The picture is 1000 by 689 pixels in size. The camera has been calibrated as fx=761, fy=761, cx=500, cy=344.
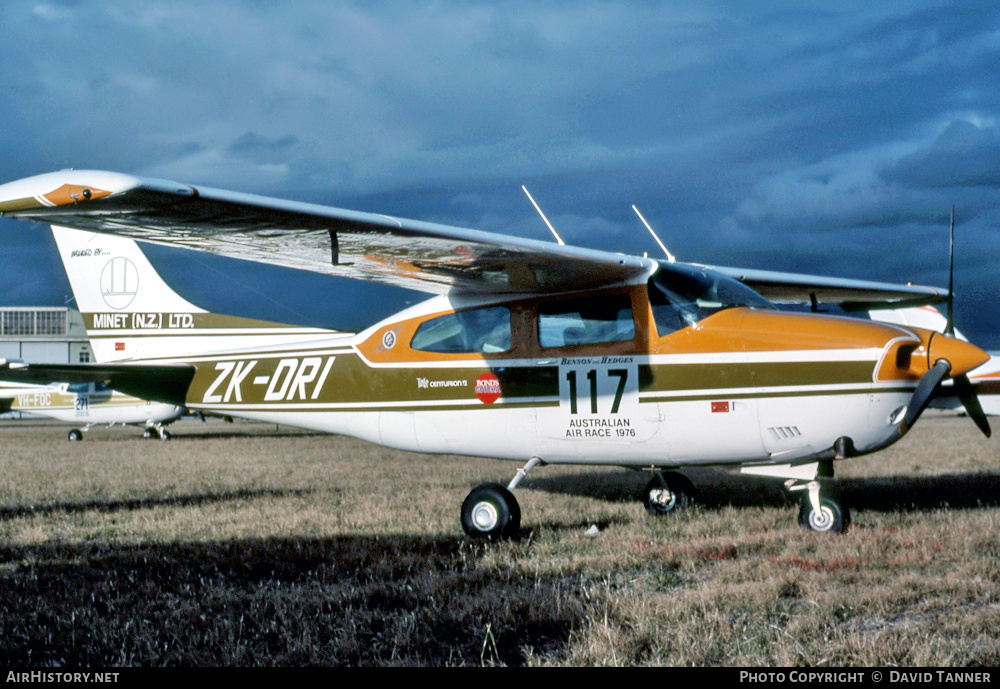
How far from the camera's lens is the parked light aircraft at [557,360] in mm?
5344

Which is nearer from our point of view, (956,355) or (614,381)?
(956,355)

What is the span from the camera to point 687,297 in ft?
20.1

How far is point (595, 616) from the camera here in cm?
391

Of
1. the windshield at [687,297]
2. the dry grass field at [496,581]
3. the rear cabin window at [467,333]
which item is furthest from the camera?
the rear cabin window at [467,333]

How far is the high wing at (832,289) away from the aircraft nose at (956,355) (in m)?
3.07

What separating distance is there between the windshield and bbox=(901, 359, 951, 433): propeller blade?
137 centimetres

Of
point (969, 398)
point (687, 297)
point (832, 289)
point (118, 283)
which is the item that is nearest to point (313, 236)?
point (687, 297)

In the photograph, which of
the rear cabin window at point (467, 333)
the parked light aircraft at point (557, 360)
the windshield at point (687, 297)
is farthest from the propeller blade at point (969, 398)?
the rear cabin window at point (467, 333)

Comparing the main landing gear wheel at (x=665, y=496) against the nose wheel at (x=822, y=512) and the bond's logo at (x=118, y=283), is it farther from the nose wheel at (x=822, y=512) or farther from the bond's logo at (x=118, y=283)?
the bond's logo at (x=118, y=283)

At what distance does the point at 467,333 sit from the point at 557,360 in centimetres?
94

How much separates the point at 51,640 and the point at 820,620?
3.75 m

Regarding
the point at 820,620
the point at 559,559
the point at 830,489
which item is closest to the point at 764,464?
the point at 830,489

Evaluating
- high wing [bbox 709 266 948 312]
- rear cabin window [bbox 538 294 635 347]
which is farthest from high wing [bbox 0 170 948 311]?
high wing [bbox 709 266 948 312]

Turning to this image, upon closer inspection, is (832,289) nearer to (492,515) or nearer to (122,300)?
(492,515)
